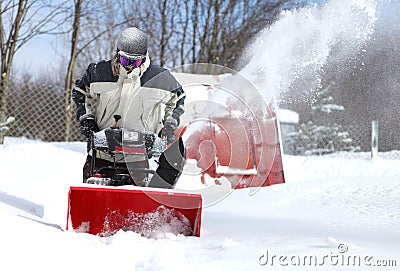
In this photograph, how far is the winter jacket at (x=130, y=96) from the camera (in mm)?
4219

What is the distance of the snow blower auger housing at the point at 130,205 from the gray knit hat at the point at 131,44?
0.56 m

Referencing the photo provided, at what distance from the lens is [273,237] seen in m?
3.77

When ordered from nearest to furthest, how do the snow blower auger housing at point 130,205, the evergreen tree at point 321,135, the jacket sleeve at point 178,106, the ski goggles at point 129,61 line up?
the snow blower auger housing at point 130,205 < the ski goggles at point 129,61 < the jacket sleeve at point 178,106 < the evergreen tree at point 321,135

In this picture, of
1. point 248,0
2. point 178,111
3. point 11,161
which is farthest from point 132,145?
point 248,0

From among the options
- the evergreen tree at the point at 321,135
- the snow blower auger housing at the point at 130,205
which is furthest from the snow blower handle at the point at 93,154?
the evergreen tree at the point at 321,135

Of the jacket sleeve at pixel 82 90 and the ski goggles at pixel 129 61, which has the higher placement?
the ski goggles at pixel 129 61

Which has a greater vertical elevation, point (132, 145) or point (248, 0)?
point (248, 0)

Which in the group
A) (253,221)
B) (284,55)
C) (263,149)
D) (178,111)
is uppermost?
(284,55)

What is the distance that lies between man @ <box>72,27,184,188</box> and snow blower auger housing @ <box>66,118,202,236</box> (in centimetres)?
20

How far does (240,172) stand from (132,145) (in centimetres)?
365

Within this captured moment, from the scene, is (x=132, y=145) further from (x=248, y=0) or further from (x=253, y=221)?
(x=248, y=0)

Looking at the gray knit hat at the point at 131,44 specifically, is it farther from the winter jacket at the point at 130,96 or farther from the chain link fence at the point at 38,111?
the chain link fence at the point at 38,111

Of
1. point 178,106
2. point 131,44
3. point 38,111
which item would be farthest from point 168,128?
point 38,111

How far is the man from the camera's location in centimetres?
417
